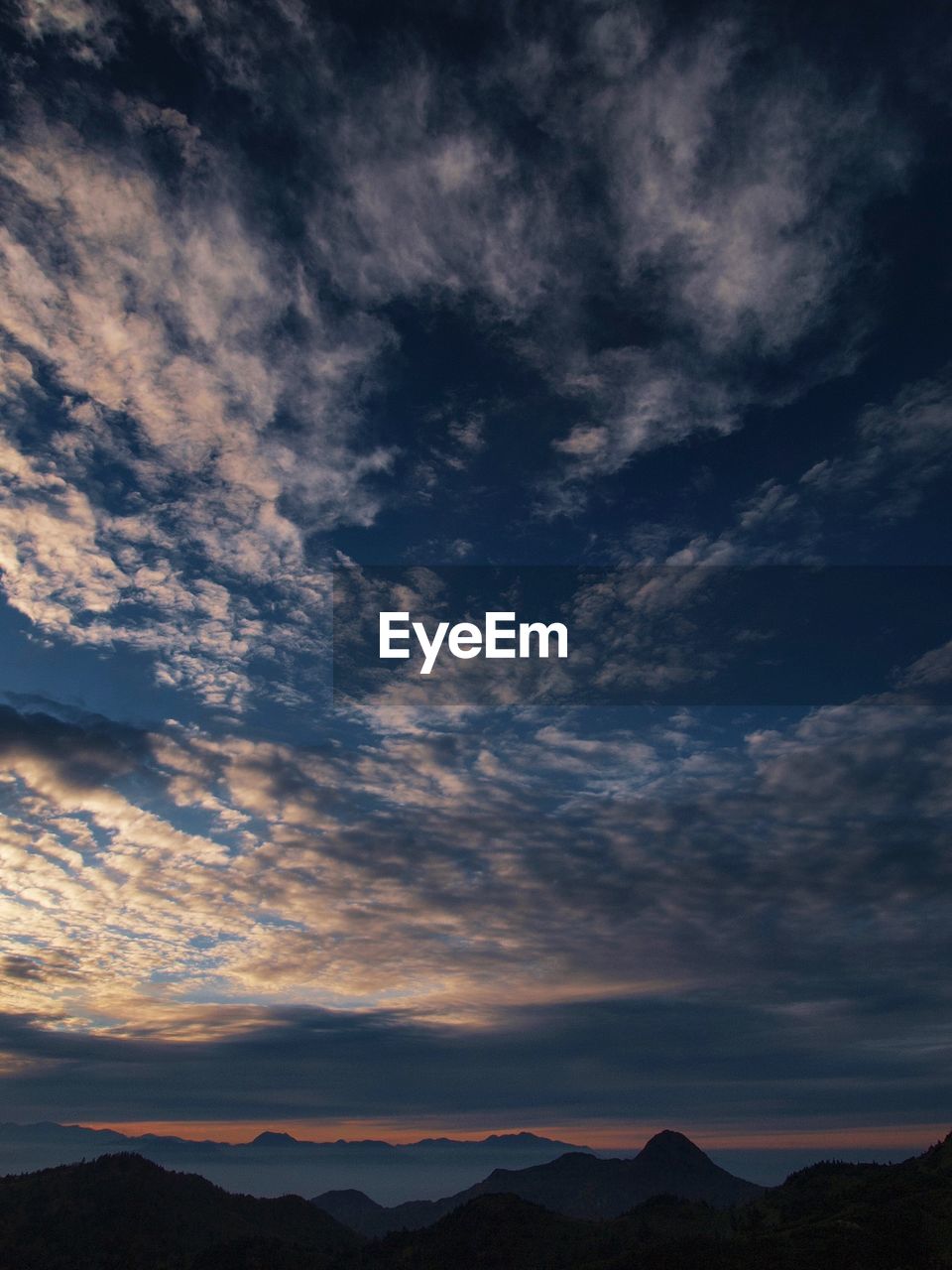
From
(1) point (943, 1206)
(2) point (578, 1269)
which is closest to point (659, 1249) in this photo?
(2) point (578, 1269)

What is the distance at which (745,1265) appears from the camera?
158m

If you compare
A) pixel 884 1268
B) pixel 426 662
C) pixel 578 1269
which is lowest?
pixel 578 1269

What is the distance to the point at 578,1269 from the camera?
196625 mm

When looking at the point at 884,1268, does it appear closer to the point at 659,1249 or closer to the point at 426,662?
the point at 659,1249

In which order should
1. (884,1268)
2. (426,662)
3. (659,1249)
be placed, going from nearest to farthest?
1. (426,662)
2. (884,1268)
3. (659,1249)

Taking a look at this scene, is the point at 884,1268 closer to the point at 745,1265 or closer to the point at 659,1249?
the point at 745,1265

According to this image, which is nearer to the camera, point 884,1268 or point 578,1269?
point 884,1268

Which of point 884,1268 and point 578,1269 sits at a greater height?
point 884,1268

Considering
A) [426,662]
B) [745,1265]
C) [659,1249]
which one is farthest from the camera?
[659,1249]

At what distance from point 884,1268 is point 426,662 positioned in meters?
152

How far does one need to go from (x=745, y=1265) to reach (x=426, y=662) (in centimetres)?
16111

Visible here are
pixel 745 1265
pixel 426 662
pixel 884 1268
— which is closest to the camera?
pixel 426 662

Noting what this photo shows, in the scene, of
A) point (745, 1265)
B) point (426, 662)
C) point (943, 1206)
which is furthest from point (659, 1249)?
point (426, 662)

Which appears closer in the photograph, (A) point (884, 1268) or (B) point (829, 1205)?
(A) point (884, 1268)
